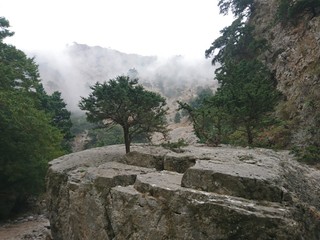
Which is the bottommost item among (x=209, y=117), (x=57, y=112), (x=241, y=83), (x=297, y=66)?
(x=209, y=117)

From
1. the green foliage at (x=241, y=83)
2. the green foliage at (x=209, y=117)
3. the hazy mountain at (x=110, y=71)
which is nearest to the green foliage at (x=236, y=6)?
the green foliage at (x=241, y=83)

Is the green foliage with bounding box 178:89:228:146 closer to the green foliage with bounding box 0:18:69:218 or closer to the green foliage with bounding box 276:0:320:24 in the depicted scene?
the green foliage with bounding box 0:18:69:218

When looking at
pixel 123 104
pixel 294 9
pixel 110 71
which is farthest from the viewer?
pixel 110 71

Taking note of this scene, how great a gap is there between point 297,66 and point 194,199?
2093 cm

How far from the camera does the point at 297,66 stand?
24516 millimetres

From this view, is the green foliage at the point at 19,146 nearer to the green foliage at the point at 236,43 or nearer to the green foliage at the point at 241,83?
the green foliage at the point at 241,83

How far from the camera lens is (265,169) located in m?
9.33

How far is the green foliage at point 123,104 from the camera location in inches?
542

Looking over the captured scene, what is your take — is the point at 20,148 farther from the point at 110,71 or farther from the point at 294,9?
the point at 110,71

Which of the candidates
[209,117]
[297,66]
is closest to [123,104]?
[209,117]

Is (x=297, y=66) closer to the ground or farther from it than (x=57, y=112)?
farther from it

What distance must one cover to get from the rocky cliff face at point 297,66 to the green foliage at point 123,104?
10451mm

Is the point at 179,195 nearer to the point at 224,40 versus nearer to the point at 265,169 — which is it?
the point at 265,169

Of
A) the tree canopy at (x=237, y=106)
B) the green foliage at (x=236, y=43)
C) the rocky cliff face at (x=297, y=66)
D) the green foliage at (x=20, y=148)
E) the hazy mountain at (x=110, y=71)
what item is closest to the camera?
the tree canopy at (x=237, y=106)
